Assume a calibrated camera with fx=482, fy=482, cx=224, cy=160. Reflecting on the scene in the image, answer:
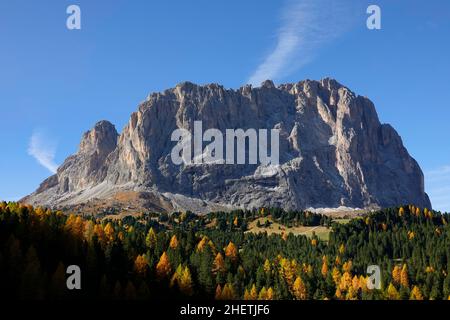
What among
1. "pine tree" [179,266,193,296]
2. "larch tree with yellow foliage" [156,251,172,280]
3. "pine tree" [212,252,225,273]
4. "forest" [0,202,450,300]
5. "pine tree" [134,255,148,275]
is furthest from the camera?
"pine tree" [212,252,225,273]

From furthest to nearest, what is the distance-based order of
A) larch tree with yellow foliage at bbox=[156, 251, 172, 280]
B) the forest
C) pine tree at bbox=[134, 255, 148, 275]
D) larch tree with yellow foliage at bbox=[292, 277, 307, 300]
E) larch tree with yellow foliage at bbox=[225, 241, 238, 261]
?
larch tree with yellow foliage at bbox=[225, 241, 238, 261]
larch tree with yellow foliage at bbox=[292, 277, 307, 300]
larch tree with yellow foliage at bbox=[156, 251, 172, 280]
pine tree at bbox=[134, 255, 148, 275]
the forest

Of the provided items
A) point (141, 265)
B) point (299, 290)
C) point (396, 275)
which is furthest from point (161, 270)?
point (396, 275)

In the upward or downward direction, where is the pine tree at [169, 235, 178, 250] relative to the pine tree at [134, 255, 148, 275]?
upward

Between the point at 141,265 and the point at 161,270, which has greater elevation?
the point at 141,265

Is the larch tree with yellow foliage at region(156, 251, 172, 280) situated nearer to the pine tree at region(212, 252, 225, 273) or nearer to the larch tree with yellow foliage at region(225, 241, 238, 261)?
the pine tree at region(212, 252, 225, 273)

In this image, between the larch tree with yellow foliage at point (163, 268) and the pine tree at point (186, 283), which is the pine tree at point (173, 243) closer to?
the larch tree with yellow foliage at point (163, 268)

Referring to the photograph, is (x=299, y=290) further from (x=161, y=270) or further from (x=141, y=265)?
(x=141, y=265)

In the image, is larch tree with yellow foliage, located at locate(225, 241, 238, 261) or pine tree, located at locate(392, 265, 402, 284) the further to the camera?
larch tree with yellow foliage, located at locate(225, 241, 238, 261)

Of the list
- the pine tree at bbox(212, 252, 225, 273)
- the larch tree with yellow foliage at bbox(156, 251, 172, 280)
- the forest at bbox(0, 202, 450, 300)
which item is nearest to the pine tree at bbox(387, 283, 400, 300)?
the forest at bbox(0, 202, 450, 300)

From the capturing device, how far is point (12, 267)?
103 meters
